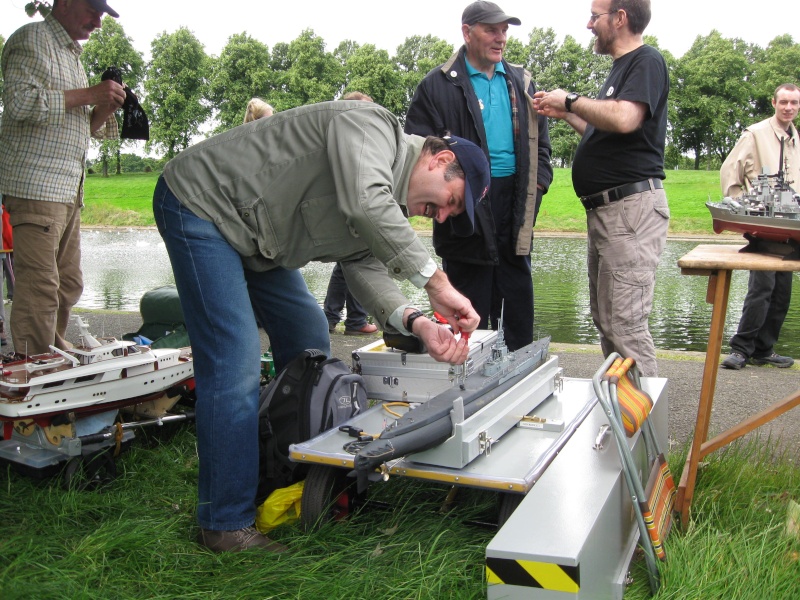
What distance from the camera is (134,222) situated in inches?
1246

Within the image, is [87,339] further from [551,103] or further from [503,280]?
[551,103]

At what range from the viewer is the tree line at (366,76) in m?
52.9

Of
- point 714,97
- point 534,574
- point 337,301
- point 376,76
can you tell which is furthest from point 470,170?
point 714,97

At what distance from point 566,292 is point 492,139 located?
663 centimetres

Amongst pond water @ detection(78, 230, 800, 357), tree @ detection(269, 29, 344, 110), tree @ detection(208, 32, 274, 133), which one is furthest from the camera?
tree @ detection(208, 32, 274, 133)

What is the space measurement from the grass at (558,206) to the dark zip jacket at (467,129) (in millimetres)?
19062

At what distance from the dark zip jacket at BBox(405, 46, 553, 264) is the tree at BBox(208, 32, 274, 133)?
180 ft

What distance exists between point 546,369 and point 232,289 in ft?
5.05

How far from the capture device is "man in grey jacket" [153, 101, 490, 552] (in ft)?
9.00

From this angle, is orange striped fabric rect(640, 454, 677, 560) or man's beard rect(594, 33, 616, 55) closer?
orange striped fabric rect(640, 454, 677, 560)

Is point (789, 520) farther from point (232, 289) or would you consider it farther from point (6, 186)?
point (6, 186)

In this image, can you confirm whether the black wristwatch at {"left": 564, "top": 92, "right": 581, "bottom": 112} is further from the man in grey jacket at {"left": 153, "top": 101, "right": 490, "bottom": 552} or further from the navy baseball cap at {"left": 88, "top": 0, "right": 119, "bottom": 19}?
the navy baseball cap at {"left": 88, "top": 0, "right": 119, "bottom": 19}

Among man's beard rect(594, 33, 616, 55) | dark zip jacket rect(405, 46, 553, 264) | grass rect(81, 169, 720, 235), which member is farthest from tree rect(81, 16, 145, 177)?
man's beard rect(594, 33, 616, 55)

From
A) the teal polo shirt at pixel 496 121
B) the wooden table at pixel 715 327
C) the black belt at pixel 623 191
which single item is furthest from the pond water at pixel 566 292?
the wooden table at pixel 715 327
